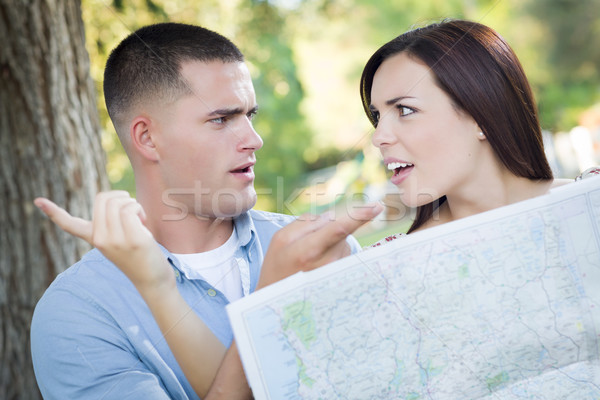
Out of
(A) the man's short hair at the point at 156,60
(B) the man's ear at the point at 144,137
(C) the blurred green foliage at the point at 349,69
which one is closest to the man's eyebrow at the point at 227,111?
(A) the man's short hair at the point at 156,60

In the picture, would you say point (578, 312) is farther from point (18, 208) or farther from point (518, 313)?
point (18, 208)

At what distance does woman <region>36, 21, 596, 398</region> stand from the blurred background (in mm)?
8665

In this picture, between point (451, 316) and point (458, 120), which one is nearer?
point (451, 316)

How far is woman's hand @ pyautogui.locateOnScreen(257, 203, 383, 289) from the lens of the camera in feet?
5.39

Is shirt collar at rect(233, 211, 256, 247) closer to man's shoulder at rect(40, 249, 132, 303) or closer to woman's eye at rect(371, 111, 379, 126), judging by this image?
man's shoulder at rect(40, 249, 132, 303)

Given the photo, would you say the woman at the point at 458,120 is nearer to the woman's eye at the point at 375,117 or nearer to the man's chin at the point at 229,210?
the woman's eye at the point at 375,117

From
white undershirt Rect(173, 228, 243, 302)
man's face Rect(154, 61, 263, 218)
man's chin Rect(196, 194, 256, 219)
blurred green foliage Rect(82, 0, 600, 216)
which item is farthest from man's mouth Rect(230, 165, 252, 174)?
blurred green foliage Rect(82, 0, 600, 216)

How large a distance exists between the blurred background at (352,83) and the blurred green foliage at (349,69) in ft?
0.12

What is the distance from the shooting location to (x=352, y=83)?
2294 centimetres

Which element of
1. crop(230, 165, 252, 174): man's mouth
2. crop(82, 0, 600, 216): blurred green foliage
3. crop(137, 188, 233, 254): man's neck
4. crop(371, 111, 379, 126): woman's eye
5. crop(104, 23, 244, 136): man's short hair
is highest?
crop(82, 0, 600, 216): blurred green foliage

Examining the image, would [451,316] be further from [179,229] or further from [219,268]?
[179,229]

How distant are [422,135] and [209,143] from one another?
2.71 feet

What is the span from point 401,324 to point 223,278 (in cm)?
85

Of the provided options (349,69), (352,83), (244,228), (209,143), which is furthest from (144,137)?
(349,69)
